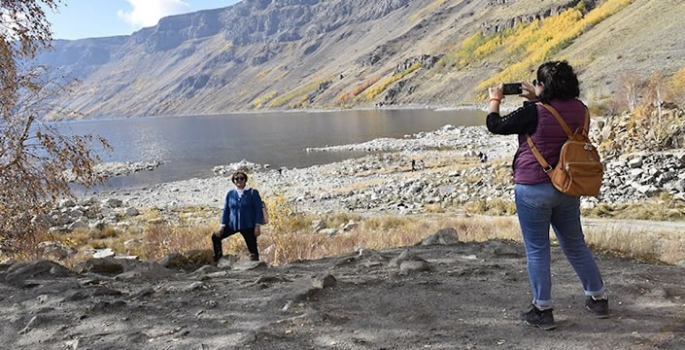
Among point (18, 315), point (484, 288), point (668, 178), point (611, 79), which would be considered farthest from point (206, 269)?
point (611, 79)

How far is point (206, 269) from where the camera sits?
767 centimetres

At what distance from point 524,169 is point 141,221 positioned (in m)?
22.9

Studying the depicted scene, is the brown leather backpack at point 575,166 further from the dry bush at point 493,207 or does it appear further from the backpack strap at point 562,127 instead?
the dry bush at point 493,207

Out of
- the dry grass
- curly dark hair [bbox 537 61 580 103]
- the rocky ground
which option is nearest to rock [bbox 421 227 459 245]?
the rocky ground

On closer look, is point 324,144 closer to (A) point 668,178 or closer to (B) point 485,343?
(A) point 668,178

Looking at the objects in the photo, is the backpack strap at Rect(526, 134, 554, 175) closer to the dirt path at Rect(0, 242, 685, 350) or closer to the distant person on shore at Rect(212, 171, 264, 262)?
Result: the dirt path at Rect(0, 242, 685, 350)

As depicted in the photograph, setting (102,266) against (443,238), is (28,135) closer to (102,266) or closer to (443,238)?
(102,266)

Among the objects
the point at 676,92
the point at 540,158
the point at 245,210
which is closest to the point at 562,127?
the point at 540,158

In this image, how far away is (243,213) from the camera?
8.45 m

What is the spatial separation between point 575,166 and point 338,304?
261cm

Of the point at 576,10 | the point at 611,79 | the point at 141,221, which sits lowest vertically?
the point at 141,221

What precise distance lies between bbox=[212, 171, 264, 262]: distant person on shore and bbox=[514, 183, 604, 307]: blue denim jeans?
517 cm

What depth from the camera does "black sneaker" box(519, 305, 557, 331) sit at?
164 inches

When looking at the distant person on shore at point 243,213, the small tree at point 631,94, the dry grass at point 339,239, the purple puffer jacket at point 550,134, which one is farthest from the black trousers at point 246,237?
the small tree at point 631,94
